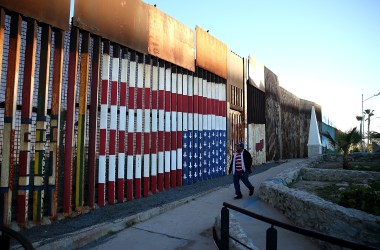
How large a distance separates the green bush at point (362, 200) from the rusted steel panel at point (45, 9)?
6625mm

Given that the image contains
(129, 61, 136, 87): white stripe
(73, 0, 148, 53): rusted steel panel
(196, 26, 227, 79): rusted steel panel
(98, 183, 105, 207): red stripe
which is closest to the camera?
(73, 0, 148, 53): rusted steel panel

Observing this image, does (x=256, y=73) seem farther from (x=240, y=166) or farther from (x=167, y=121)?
(x=240, y=166)

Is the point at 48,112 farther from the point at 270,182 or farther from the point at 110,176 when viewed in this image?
the point at 270,182

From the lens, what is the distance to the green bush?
5.36 metres

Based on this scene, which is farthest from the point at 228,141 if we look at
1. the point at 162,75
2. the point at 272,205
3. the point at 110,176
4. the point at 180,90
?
the point at 110,176

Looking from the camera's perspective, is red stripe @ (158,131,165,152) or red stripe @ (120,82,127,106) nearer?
red stripe @ (120,82,127,106)

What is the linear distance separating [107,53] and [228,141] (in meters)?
7.33

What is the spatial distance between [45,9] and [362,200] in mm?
7102

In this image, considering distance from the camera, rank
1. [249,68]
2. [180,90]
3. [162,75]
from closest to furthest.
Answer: [162,75] < [180,90] < [249,68]

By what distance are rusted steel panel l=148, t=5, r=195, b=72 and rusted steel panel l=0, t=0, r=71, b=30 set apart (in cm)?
276

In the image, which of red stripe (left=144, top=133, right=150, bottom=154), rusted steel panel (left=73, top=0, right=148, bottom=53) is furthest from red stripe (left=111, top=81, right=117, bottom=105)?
red stripe (left=144, top=133, right=150, bottom=154)

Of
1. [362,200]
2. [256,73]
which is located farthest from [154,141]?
[256,73]

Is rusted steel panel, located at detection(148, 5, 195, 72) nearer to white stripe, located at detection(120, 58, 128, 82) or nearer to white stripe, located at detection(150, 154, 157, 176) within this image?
white stripe, located at detection(120, 58, 128, 82)

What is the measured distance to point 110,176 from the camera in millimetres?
7039
